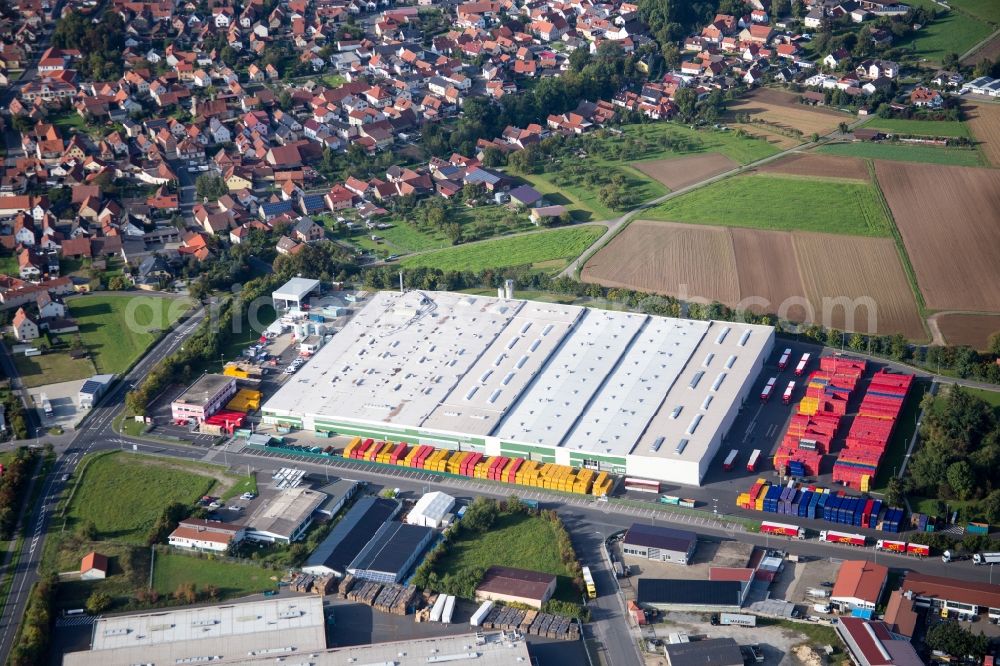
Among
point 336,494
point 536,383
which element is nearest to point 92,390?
point 336,494

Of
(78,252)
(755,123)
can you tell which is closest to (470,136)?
(755,123)

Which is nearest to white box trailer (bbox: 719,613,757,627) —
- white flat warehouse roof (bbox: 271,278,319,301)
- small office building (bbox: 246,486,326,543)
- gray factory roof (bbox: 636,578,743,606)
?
gray factory roof (bbox: 636,578,743,606)

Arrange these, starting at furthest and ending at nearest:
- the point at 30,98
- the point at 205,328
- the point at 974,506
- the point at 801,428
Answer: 1. the point at 30,98
2. the point at 205,328
3. the point at 801,428
4. the point at 974,506

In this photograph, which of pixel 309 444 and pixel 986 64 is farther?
pixel 986 64

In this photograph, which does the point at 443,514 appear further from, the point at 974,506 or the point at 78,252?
the point at 78,252

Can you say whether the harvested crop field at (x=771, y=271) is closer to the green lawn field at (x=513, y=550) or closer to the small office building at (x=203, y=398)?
the small office building at (x=203, y=398)

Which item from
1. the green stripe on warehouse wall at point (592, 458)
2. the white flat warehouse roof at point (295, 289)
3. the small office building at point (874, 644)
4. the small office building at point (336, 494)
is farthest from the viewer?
the white flat warehouse roof at point (295, 289)

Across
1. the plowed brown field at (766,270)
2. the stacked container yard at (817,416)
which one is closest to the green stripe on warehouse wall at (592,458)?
the stacked container yard at (817,416)
